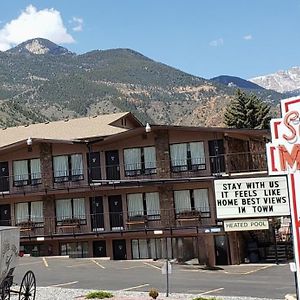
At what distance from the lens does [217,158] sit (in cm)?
4159

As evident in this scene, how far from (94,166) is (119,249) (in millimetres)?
6483

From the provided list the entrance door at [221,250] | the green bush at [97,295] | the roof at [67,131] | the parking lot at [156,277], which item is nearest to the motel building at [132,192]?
the entrance door at [221,250]

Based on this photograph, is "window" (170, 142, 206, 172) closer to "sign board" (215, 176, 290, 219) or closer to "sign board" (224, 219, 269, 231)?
"sign board" (224, 219, 269, 231)

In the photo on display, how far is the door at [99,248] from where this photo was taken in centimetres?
4419

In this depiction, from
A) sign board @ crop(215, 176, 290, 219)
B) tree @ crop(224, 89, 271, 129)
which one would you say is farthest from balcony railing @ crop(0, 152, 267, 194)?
tree @ crop(224, 89, 271, 129)

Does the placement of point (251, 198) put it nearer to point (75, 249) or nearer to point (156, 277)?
point (156, 277)

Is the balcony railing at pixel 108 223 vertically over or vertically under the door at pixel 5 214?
under

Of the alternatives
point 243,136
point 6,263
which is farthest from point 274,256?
A: point 6,263

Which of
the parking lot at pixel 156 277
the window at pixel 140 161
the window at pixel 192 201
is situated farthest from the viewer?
the window at pixel 140 161

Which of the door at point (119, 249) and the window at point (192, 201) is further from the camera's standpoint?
the door at point (119, 249)

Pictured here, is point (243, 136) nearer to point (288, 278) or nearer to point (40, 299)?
point (288, 278)

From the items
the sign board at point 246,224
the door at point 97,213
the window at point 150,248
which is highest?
the door at point 97,213

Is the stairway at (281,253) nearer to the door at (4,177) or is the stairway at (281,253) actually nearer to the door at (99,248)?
the door at (99,248)

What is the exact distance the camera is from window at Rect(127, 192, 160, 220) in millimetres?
42781
